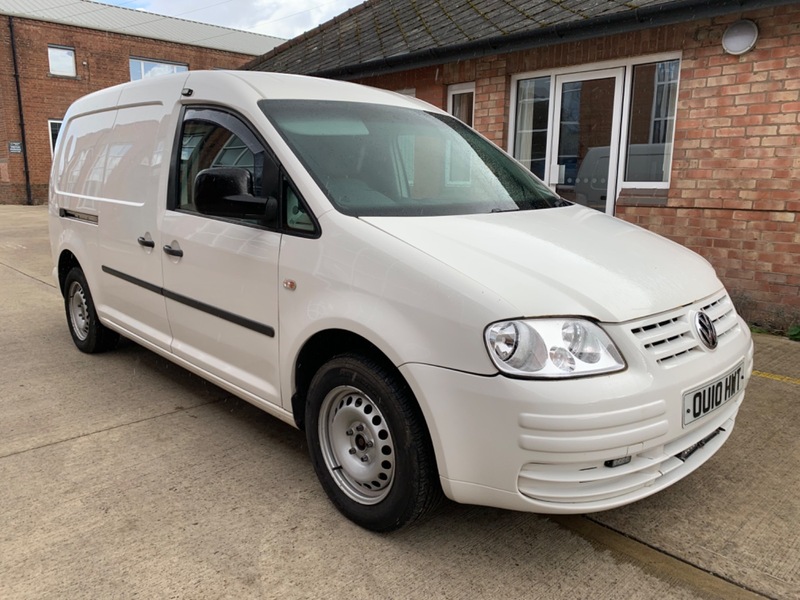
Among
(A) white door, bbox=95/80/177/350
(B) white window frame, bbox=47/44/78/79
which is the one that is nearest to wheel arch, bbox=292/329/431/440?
(A) white door, bbox=95/80/177/350

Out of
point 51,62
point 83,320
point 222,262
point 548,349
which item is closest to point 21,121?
point 51,62

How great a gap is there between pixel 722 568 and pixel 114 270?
391cm

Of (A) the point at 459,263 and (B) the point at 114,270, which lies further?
(B) the point at 114,270

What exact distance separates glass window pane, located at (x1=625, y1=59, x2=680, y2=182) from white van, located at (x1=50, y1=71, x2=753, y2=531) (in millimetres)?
3293

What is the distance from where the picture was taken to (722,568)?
251cm

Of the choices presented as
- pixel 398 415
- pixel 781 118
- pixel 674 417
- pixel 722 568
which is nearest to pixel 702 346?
pixel 674 417

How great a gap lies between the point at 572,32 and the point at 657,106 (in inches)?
44.9

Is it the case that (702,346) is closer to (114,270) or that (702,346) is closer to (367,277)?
(367,277)

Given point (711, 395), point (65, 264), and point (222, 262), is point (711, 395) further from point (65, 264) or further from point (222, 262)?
point (65, 264)

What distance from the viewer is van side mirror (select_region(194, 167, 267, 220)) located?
299 cm

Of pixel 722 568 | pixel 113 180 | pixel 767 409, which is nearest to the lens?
pixel 722 568

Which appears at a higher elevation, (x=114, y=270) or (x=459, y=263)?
(x=459, y=263)

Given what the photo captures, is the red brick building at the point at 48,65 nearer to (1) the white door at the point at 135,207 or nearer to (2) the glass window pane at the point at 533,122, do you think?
(2) the glass window pane at the point at 533,122

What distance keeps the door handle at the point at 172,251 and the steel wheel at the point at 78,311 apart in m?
1.84
